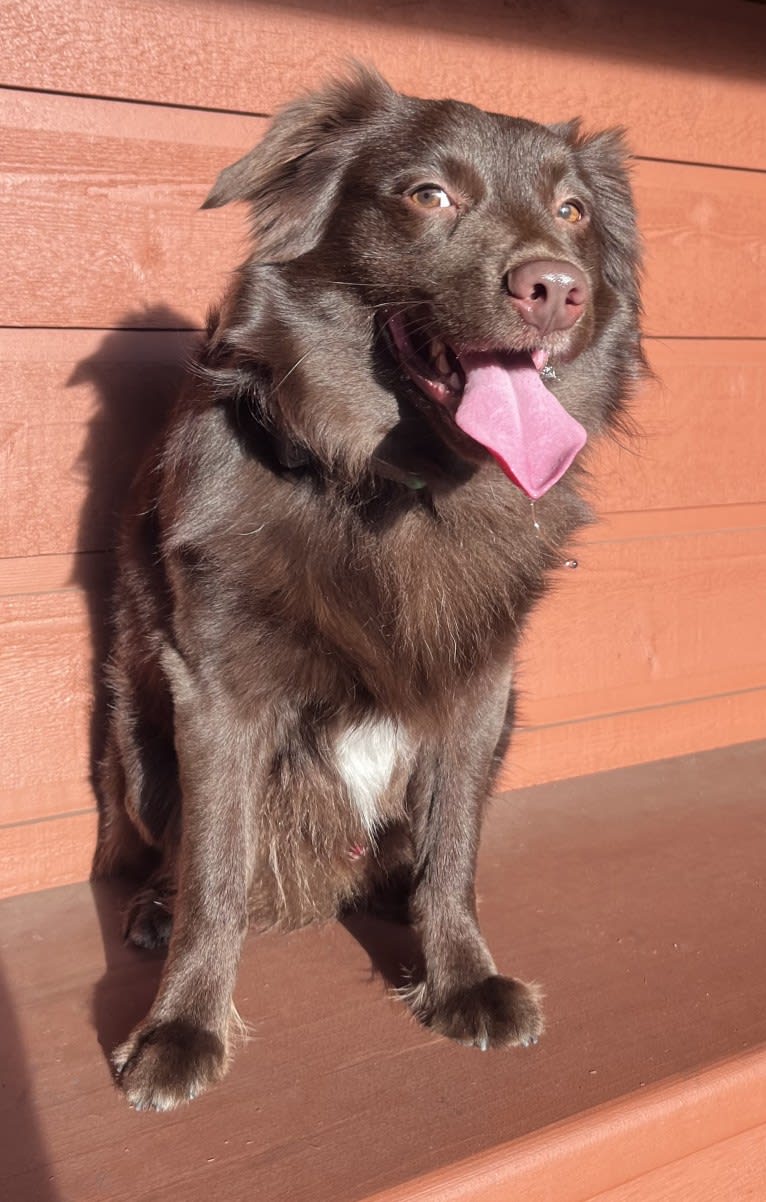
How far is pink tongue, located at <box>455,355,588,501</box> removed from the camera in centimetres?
152

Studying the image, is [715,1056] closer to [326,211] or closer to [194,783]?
[194,783]

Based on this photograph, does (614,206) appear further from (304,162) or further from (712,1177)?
(712,1177)

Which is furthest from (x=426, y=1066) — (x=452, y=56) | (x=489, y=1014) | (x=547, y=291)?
(x=452, y=56)

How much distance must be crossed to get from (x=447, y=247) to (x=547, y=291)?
0.19 m

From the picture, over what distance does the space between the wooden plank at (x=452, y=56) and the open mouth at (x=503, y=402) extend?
81cm

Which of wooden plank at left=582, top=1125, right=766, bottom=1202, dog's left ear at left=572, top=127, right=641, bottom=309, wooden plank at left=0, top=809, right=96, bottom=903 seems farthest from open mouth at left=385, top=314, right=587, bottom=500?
wooden plank at left=0, top=809, right=96, bottom=903

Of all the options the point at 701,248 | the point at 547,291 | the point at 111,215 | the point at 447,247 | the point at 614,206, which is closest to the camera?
the point at 547,291

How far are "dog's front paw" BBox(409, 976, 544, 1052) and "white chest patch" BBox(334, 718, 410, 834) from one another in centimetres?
31

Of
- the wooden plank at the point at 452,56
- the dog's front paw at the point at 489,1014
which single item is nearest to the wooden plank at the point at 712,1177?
the dog's front paw at the point at 489,1014

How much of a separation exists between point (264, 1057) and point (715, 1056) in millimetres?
633

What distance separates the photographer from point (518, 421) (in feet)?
5.13

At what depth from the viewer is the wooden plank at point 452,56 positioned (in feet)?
6.59

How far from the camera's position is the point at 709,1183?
1695 mm

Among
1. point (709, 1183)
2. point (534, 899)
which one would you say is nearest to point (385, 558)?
point (534, 899)
